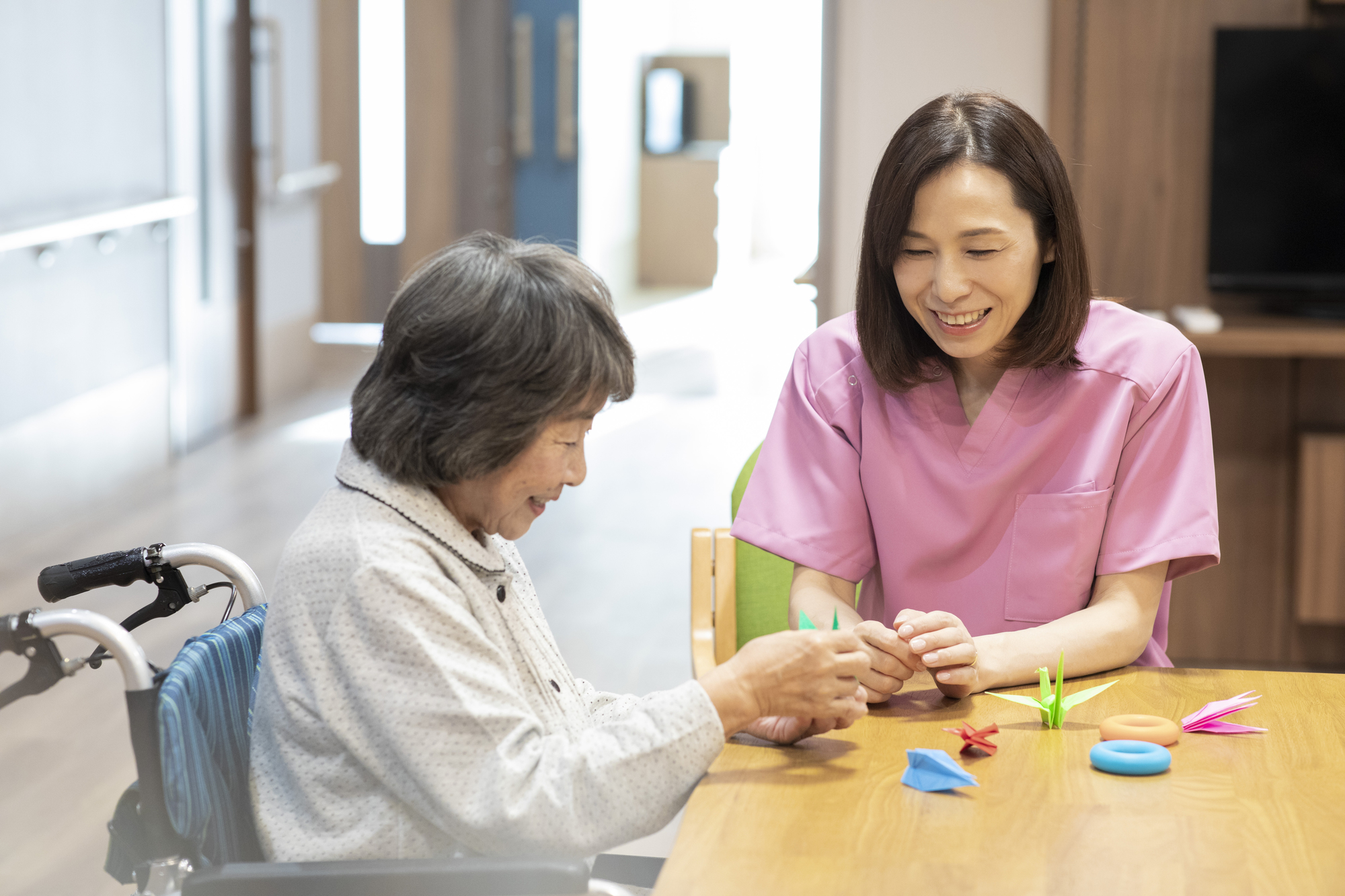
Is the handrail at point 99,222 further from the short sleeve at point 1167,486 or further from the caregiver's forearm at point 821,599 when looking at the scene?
the short sleeve at point 1167,486

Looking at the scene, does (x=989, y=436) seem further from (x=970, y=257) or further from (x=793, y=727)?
(x=793, y=727)

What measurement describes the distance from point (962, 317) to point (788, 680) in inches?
21.2

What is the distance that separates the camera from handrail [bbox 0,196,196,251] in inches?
161

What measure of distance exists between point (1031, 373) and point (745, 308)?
25.2ft

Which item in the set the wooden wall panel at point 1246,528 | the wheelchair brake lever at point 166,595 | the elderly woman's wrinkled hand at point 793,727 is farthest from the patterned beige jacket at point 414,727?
the wooden wall panel at point 1246,528

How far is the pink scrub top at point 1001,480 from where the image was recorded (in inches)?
60.2

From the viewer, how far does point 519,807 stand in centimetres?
109

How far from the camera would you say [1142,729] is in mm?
1257

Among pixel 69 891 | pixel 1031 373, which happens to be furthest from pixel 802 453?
pixel 69 891

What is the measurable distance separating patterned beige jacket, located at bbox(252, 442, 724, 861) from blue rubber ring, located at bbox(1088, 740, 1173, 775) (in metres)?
0.34

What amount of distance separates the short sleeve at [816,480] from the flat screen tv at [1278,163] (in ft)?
6.73

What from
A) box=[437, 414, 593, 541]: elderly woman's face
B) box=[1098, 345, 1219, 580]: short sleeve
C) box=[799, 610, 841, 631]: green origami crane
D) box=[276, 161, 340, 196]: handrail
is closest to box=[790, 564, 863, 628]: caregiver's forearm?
box=[799, 610, 841, 631]: green origami crane

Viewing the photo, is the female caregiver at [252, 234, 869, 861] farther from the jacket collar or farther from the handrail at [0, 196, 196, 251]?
the handrail at [0, 196, 196, 251]

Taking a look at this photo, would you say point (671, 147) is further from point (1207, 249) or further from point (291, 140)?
point (1207, 249)
